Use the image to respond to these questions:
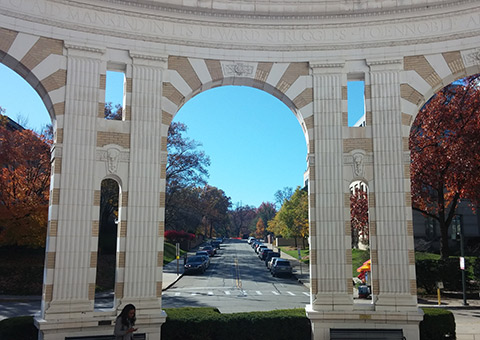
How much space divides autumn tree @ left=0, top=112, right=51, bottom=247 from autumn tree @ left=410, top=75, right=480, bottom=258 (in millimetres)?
23545

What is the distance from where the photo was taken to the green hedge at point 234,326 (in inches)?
495

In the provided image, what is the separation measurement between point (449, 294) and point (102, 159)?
23.1 metres

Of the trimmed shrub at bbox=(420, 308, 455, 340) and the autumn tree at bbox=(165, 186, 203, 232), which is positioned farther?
the autumn tree at bbox=(165, 186, 203, 232)

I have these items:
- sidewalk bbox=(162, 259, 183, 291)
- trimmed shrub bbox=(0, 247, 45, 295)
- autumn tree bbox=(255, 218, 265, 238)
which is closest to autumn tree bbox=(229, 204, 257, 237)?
autumn tree bbox=(255, 218, 265, 238)

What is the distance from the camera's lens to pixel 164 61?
1368cm

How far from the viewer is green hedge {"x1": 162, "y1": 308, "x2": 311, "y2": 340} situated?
41.2 feet

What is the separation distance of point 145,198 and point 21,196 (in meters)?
19.5

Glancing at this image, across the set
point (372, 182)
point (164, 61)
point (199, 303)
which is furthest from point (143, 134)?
point (199, 303)

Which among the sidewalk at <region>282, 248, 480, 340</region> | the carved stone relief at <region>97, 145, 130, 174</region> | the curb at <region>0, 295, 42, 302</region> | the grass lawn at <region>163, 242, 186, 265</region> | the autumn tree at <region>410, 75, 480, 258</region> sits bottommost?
the curb at <region>0, 295, 42, 302</region>

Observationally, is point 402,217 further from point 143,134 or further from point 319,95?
point 143,134

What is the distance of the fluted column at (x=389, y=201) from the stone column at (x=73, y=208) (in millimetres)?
8520

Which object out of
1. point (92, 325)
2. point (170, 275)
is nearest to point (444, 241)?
point (170, 275)

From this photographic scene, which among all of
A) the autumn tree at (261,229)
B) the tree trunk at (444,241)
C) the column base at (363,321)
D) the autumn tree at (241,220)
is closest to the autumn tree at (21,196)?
the column base at (363,321)

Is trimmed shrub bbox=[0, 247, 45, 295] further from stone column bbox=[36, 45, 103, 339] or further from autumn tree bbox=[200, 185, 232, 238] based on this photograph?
autumn tree bbox=[200, 185, 232, 238]
